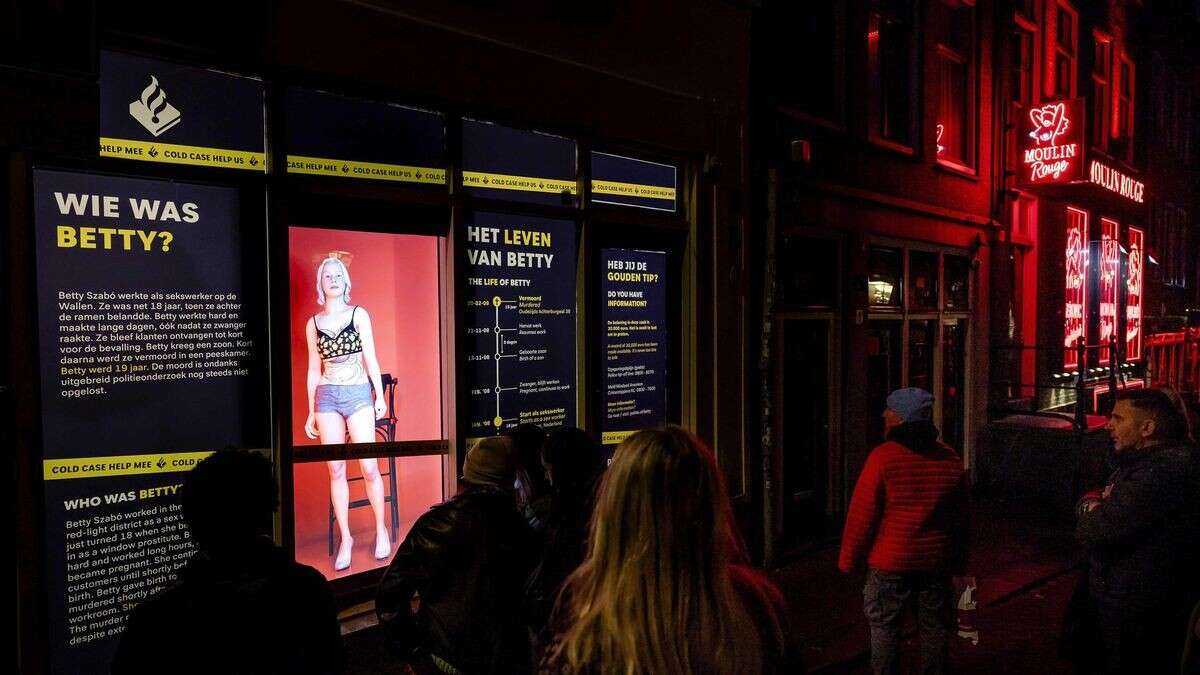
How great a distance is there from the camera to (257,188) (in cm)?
503

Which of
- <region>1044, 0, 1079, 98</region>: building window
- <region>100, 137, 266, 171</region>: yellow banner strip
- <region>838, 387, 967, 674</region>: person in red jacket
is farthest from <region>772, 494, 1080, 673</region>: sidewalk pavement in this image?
<region>1044, 0, 1079, 98</region>: building window

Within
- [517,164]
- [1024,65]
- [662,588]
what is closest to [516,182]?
[517,164]

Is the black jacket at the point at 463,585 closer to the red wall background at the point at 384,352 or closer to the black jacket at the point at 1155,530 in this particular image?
the red wall background at the point at 384,352

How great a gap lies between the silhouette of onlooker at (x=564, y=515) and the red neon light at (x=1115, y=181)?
12319 millimetres

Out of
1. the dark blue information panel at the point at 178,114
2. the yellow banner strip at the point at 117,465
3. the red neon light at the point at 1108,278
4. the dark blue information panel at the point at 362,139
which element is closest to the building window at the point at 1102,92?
the red neon light at the point at 1108,278

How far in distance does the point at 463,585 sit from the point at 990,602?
6.06 m

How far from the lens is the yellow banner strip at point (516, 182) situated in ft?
20.6

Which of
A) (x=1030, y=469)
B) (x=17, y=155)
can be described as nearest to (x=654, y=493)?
(x=17, y=155)

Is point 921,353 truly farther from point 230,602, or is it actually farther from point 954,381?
point 230,602

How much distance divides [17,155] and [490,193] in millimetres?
3050

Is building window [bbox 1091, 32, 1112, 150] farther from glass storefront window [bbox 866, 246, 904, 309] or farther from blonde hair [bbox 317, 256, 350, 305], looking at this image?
blonde hair [bbox 317, 256, 350, 305]

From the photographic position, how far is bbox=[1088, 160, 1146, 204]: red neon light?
46.9 feet

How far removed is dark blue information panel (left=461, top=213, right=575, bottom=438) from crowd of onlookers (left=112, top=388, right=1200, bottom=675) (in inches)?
67.5

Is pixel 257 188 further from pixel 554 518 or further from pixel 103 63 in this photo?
pixel 554 518
